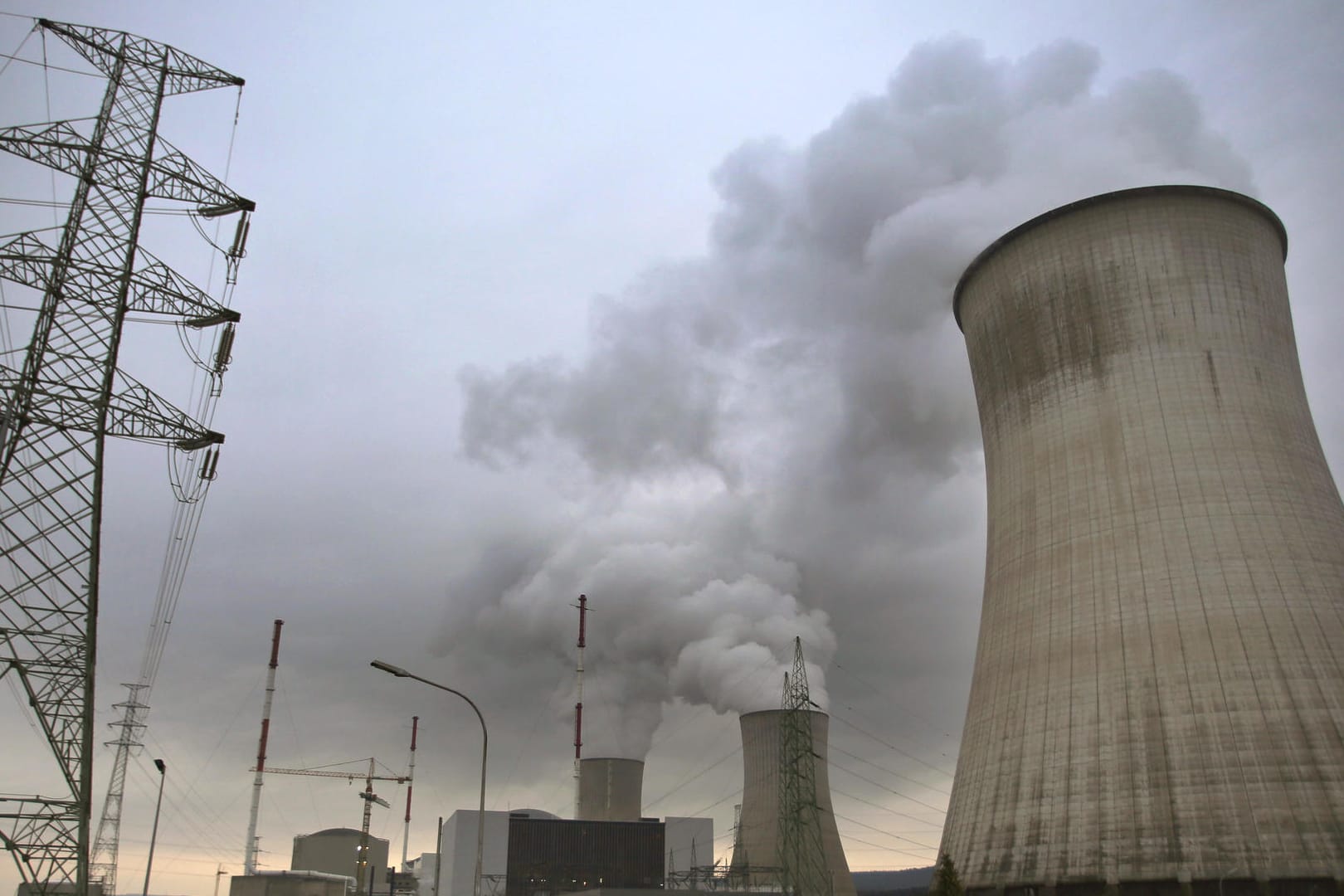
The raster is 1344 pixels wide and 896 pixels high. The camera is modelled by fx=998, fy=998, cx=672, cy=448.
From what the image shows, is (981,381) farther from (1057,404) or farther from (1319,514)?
(1319,514)

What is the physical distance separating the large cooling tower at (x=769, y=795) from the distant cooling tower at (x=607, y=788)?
8.28 m

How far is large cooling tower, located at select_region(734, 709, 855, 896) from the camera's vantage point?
34.8 meters

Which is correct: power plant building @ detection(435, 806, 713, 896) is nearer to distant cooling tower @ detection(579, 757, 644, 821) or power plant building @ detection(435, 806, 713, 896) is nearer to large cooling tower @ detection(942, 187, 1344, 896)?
distant cooling tower @ detection(579, 757, 644, 821)

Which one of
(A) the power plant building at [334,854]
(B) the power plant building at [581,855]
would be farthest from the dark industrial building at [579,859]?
(A) the power plant building at [334,854]

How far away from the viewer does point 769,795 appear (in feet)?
116

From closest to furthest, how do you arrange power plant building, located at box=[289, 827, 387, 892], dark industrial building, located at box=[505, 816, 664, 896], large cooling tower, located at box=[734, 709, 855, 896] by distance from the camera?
1. large cooling tower, located at box=[734, 709, 855, 896]
2. dark industrial building, located at box=[505, 816, 664, 896]
3. power plant building, located at box=[289, 827, 387, 892]

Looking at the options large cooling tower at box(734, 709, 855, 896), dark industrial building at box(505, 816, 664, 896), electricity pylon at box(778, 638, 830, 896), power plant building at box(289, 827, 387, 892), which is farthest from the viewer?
power plant building at box(289, 827, 387, 892)

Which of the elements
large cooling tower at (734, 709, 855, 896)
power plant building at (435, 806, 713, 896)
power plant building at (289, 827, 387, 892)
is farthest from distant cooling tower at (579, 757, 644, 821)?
power plant building at (289, 827, 387, 892)

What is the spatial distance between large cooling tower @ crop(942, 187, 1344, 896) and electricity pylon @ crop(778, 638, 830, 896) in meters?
9.35

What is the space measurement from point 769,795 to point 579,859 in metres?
11.7

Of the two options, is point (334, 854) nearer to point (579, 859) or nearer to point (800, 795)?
point (579, 859)

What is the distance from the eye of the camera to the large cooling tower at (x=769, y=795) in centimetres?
3484

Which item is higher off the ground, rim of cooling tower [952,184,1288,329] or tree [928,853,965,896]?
rim of cooling tower [952,184,1288,329]

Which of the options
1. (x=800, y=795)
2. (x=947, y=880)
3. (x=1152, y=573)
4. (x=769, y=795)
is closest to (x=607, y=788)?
(x=769, y=795)
